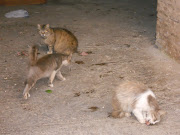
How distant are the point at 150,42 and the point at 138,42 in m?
0.24

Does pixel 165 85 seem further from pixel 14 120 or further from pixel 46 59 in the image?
pixel 14 120

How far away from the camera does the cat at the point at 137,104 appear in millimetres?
3977

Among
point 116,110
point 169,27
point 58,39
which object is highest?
point 169,27

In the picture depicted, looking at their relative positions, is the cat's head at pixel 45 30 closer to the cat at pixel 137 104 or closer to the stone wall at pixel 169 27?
the stone wall at pixel 169 27

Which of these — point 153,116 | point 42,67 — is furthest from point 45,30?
point 153,116

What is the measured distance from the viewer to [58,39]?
6.50 metres

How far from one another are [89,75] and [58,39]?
1.32m

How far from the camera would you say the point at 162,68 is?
5.70 metres

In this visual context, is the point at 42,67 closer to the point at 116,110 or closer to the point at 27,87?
the point at 27,87

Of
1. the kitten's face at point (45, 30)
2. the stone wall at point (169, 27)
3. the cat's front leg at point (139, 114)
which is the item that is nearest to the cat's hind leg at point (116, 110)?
the cat's front leg at point (139, 114)

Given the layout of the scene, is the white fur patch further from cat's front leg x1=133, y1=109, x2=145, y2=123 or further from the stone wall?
the stone wall

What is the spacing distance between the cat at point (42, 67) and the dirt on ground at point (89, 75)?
0.57 feet

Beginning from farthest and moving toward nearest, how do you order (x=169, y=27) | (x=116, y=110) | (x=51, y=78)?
1. (x=169, y=27)
2. (x=51, y=78)
3. (x=116, y=110)

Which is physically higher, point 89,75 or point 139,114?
point 139,114
